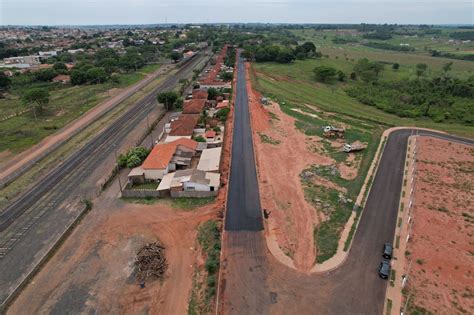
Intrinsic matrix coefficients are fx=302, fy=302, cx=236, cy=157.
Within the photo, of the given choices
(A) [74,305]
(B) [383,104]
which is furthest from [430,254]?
(B) [383,104]

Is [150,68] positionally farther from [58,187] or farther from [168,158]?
[58,187]

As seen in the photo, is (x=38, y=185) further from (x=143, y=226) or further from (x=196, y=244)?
(x=196, y=244)

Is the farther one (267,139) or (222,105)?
(222,105)

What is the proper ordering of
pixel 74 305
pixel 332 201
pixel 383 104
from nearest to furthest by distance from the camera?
1. pixel 74 305
2. pixel 332 201
3. pixel 383 104

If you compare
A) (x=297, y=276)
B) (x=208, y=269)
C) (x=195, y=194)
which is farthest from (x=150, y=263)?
(x=297, y=276)

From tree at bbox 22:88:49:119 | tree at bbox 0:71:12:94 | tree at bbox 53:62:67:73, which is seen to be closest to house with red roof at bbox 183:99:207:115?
tree at bbox 22:88:49:119

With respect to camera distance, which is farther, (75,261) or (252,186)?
(252,186)
